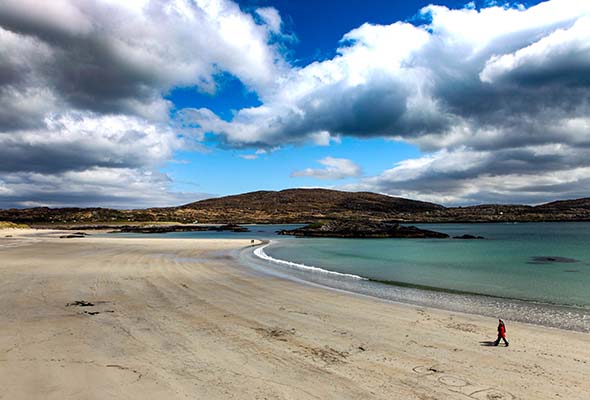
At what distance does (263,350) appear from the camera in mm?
9406

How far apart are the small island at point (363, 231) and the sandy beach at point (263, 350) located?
63.3 meters

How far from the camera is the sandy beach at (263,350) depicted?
714cm

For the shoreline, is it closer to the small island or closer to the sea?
the sea

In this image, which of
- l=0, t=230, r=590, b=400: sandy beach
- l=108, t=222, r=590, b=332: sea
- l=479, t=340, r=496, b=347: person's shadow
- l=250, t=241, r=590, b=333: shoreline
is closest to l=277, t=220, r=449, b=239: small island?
l=108, t=222, r=590, b=332: sea

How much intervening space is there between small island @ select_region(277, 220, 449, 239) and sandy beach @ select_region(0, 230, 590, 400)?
6333 centimetres

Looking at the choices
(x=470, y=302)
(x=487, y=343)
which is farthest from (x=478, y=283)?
(x=487, y=343)

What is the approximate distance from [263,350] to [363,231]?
71.5 metres

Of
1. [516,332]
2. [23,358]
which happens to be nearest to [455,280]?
[516,332]

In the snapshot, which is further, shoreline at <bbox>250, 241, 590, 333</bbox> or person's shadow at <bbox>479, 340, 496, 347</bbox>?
shoreline at <bbox>250, 241, 590, 333</bbox>

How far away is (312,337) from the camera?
1072 cm

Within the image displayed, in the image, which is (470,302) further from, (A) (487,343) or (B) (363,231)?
(B) (363,231)

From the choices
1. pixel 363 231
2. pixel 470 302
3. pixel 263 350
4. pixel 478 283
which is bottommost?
pixel 478 283

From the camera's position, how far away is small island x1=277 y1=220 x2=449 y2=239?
77.2 m

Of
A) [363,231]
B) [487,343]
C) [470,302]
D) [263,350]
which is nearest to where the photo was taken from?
[263,350]
